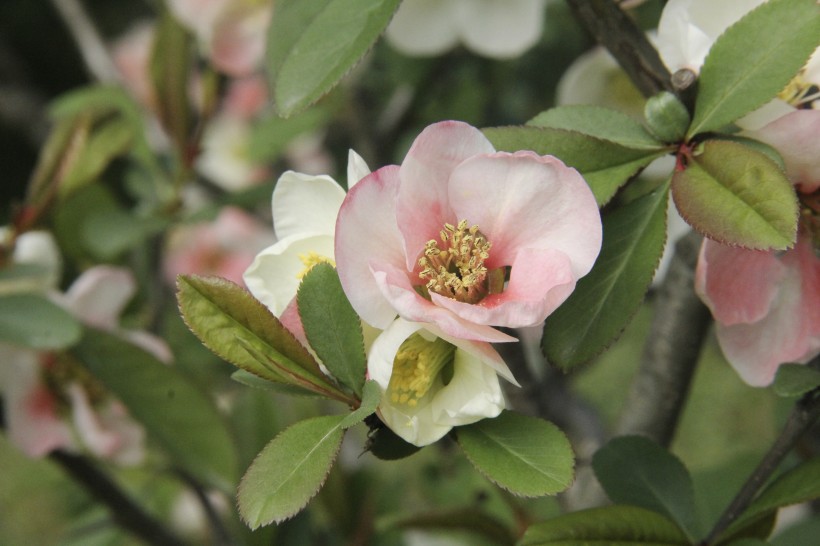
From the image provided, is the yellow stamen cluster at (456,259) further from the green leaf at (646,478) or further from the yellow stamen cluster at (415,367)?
the green leaf at (646,478)

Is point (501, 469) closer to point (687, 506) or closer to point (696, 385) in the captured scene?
point (687, 506)

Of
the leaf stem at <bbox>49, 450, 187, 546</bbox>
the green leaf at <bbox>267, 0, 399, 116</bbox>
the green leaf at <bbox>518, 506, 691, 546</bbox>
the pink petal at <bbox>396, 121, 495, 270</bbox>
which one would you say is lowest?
the leaf stem at <bbox>49, 450, 187, 546</bbox>

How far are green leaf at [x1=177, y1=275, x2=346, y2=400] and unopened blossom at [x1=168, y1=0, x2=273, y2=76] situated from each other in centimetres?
56

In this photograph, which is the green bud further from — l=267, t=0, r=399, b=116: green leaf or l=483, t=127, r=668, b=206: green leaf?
l=267, t=0, r=399, b=116: green leaf

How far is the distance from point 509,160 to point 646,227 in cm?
8

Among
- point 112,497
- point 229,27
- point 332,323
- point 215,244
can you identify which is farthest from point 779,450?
point 215,244

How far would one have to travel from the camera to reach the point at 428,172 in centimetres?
37

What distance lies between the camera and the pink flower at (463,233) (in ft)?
1.14

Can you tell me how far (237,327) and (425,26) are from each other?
18.2 inches

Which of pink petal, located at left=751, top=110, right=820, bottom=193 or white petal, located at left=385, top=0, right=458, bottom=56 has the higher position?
pink petal, located at left=751, top=110, right=820, bottom=193

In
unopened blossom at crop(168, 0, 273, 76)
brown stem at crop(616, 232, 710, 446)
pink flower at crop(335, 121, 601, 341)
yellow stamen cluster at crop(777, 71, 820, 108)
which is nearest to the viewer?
pink flower at crop(335, 121, 601, 341)

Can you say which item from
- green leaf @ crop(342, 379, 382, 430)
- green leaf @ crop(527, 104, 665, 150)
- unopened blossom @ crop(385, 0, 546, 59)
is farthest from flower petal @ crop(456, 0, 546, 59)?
green leaf @ crop(342, 379, 382, 430)

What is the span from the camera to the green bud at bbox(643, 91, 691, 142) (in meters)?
0.40

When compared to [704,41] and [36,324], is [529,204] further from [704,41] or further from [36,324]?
[36,324]
